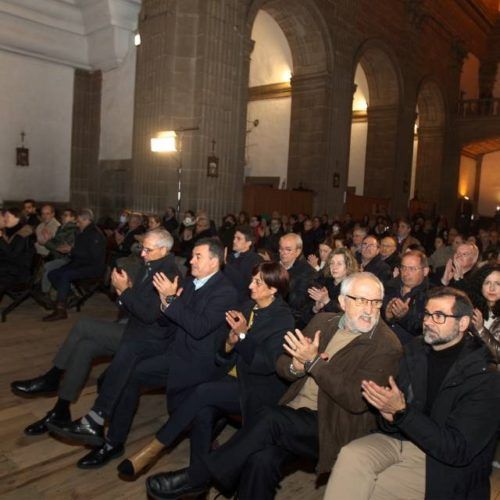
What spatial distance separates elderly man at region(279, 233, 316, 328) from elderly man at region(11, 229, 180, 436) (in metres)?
1.36

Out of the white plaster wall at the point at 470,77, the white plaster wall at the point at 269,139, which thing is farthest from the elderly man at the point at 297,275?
the white plaster wall at the point at 470,77

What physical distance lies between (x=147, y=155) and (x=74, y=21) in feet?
13.1

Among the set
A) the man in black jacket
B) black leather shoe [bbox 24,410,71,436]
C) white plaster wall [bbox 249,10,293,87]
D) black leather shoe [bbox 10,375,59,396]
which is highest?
white plaster wall [bbox 249,10,293,87]

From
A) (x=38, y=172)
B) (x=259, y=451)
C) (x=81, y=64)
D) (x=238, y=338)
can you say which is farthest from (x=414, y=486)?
(x=81, y=64)

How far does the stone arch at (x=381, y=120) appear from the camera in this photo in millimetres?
16953

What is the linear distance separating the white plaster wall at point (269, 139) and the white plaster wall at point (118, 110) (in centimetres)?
758

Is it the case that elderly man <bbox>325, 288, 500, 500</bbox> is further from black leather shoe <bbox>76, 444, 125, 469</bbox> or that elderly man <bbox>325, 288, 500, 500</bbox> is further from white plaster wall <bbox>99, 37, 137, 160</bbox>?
white plaster wall <bbox>99, 37, 137, 160</bbox>

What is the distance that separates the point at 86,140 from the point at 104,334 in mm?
9951

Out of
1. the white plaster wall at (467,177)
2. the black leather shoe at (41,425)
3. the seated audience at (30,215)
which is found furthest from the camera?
the white plaster wall at (467,177)

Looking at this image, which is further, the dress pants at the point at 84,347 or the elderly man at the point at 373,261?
the elderly man at the point at 373,261

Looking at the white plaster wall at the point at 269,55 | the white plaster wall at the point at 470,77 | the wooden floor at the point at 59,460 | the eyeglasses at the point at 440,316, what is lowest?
the wooden floor at the point at 59,460

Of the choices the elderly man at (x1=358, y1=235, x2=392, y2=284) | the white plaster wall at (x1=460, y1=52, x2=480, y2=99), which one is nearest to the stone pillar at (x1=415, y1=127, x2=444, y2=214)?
the white plaster wall at (x1=460, y1=52, x2=480, y2=99)

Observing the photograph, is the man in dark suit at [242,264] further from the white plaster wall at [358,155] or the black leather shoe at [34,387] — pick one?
the white plaster wall at [358,155]

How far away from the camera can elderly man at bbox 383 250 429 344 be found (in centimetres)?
375
